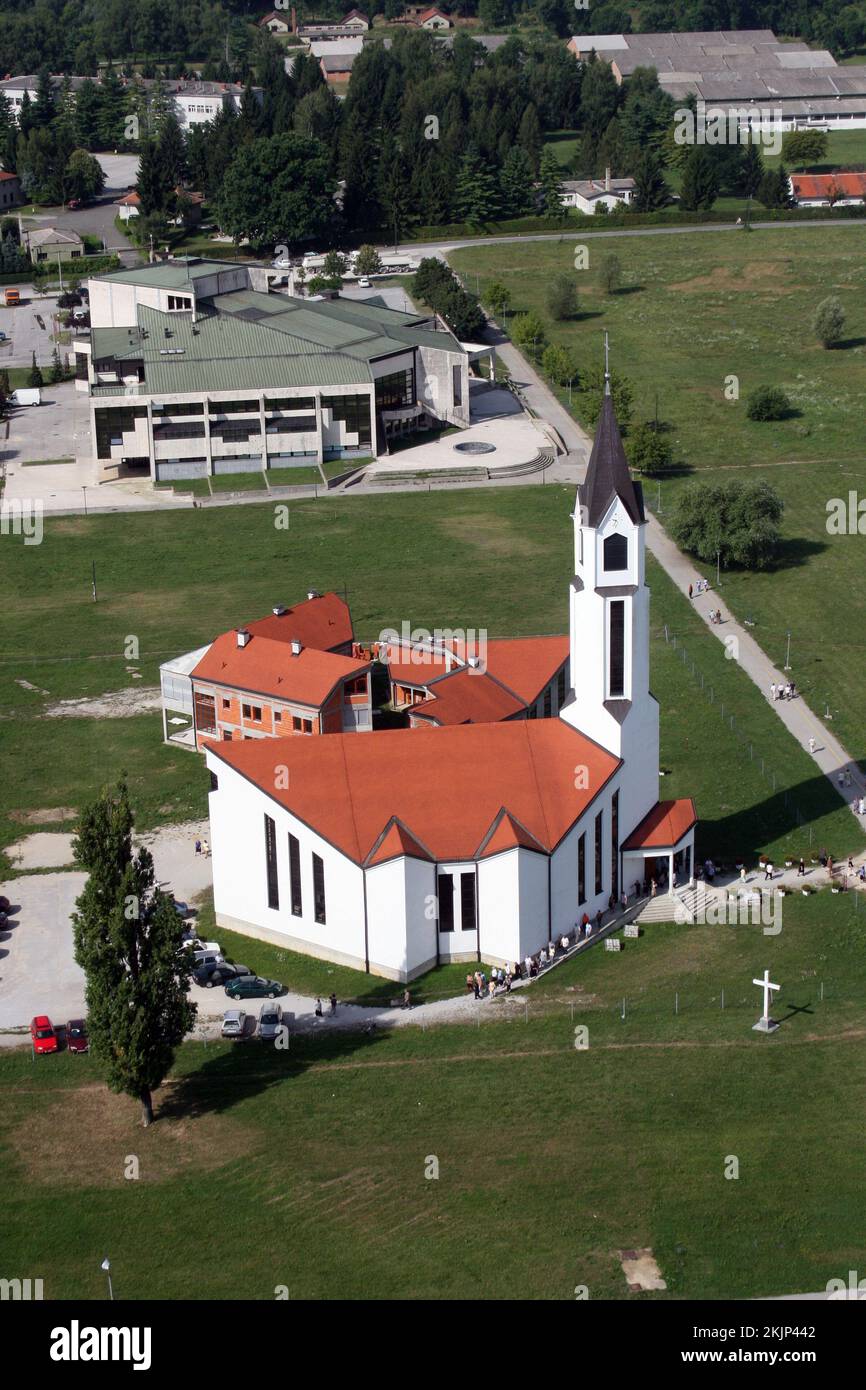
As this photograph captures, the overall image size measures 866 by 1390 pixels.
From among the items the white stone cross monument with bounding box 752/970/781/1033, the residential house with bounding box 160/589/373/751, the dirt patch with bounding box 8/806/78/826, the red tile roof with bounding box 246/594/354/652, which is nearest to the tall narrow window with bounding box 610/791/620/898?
the white stone cross monument with bounding box 752/970/781/1033

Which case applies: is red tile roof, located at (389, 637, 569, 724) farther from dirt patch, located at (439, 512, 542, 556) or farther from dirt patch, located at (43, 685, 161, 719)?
dirt patch, located at (439, 512, 542, 556)

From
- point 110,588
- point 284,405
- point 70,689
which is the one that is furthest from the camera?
point 284,405

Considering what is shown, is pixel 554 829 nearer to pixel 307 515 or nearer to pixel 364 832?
pixel 364 832

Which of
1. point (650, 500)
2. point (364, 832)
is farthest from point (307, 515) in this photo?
point (364, 832)

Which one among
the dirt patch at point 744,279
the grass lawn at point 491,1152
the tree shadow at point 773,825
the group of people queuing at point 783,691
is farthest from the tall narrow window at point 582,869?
the dirt patch at point 744,279

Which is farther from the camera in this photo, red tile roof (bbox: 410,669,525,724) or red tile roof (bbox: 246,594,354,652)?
red tile roof (bbox: 246,594,354,652)

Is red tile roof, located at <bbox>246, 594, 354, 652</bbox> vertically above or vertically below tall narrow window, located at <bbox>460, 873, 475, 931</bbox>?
above

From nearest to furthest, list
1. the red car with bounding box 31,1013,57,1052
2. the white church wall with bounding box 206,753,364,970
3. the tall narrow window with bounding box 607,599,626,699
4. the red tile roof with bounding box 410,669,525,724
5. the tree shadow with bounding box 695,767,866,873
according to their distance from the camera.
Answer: the red car with bounding box 31,1013,57,1052 < the white church wall with bounding box 206,753,364,970 < the tall narrow window with bounding box 607,599,626,699 < the tree shadow with bounding box 695,767,866,873 < the red tile roof with bounding box 410,669,525,724
